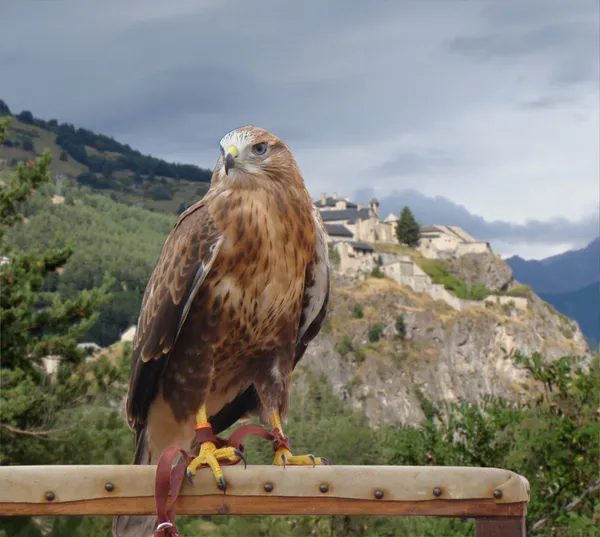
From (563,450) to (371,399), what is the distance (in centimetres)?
7159

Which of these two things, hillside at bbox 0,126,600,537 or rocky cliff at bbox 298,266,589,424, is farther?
rocky cliff at bbox 298,266,589,424

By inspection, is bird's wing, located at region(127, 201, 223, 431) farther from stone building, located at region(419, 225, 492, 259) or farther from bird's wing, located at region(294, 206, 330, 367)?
stone building, located at region(419, 225, 492, 259)

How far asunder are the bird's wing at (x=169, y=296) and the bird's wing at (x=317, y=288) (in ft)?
1.40

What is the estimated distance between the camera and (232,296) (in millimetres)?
2781

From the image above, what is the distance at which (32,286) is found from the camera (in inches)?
526

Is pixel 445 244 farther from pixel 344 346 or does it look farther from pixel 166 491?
pixel 166 491

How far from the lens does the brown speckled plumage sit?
9.04ft

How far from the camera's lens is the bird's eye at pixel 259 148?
2.74m

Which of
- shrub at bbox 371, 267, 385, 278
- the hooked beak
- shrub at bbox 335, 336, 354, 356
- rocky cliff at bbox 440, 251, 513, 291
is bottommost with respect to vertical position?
the hooked beak

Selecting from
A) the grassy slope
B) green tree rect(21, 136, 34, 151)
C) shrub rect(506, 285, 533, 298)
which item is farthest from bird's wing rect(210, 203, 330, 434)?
green tree rect(21, 136, 34, 151)

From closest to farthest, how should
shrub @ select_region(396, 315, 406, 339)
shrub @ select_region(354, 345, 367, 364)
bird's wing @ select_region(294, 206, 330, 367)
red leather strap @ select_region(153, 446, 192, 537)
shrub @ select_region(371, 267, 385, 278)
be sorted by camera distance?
1. red leather strap @ select_region(153, 446, 192, 537)
2. bird's wing @ select_region(294, 206, 330, 367)
3. shrub @ select_region(354, 345, 367, 364)
4. shrub @ select_region(396, 315, 406, 339)
5. shrub @ select_region(371, 267, 385, 278)

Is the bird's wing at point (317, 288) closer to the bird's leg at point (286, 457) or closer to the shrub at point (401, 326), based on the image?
the bird's leg at point (286, 457)

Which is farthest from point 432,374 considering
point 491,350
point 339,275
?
point 339,275

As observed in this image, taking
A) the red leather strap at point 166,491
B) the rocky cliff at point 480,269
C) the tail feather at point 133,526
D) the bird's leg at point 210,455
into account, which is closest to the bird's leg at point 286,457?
the bird's leg at point 210,455
